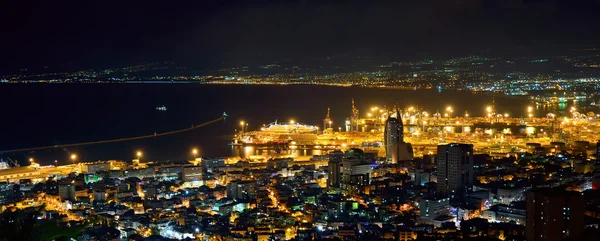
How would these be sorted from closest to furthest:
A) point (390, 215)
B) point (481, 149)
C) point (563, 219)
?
1. point (563, 219)
2. point (390, 215)
3. point (481, 149)

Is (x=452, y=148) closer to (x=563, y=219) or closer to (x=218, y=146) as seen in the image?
(x=563, y=219)

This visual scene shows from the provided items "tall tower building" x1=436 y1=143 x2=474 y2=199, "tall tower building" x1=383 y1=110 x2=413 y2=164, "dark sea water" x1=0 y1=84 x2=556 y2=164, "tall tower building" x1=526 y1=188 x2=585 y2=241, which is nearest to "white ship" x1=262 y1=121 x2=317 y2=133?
"dark sea water" x1=0 y1=84 x2=556 y2=164

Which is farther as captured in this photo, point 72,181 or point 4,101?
point 4,101

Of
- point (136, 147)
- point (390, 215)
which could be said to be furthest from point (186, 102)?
point (390, 215)

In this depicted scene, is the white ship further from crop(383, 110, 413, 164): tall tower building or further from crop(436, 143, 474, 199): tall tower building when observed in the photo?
crop(436, 143, 474, 199): tall tower building

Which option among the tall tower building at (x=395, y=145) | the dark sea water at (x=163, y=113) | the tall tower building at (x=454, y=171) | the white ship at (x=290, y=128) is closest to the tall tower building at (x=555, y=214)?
the tall tower building at (x=454, y=171)

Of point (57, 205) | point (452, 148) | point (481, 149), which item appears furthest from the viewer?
A: point (481, 149)

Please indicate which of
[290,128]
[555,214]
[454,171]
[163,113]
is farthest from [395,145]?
[163,113]
